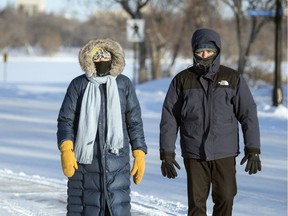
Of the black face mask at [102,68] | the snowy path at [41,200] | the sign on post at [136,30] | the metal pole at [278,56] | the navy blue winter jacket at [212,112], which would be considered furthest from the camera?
the sign on post at [136,30]

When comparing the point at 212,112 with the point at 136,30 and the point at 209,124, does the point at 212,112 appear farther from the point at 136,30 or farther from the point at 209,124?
the point at 136,30

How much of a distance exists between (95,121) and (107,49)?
1.67 feet

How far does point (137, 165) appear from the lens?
555 centimetres

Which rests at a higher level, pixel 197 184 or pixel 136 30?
pixel 136 30

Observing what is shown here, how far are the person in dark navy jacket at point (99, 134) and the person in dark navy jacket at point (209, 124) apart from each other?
407 mm

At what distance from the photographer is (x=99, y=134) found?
5.48 meters

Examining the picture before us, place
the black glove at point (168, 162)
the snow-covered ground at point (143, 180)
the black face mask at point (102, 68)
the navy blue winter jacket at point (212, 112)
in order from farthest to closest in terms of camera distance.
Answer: the snow-covered ground at point (143, 180) → the black glove at point (168, 162) → the navy blue winter jacket at point (212, 112) → the black face mask at point (102, 68)

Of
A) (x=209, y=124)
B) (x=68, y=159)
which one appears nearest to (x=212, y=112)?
(x=209, y=124)

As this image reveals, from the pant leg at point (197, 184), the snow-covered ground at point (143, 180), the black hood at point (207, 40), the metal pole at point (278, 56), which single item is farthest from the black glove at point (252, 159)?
the metal pole at point (278, 56)

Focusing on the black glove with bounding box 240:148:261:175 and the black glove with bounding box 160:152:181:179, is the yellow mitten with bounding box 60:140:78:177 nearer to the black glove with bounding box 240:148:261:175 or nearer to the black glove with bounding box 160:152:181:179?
the black glove with bounding box 160:152:181:179

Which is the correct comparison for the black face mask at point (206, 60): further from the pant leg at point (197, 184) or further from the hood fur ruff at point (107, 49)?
the pant leg at point (197, 184)

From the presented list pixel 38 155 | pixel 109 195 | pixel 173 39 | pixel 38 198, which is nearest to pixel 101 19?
pixel 173 39

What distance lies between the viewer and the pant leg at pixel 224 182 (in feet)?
19.0

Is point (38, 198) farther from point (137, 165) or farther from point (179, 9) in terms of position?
point (179, 9)
